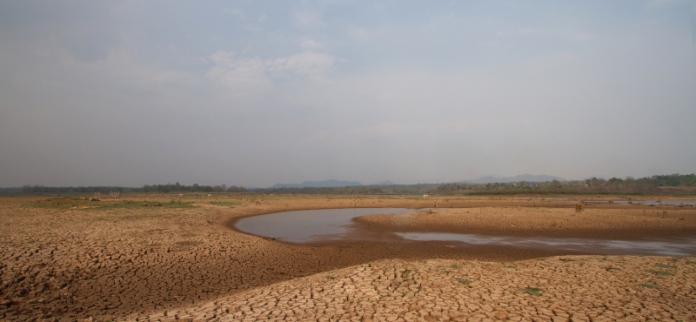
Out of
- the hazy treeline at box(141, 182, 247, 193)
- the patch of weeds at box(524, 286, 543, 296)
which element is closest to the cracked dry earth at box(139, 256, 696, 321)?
the patch of weeds at box(524, 286, 543, 296)

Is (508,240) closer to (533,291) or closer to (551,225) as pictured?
(551,225)

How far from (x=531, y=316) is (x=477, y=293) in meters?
1.26

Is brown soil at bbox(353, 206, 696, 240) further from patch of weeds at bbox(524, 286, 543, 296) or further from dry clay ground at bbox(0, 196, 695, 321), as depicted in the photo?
patch of weeds at bbox(524, 286, 543, 296)

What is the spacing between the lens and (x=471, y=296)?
21.0ft

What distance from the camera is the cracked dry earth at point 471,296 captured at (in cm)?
554

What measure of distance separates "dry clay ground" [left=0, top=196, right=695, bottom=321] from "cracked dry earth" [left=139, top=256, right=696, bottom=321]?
5cm

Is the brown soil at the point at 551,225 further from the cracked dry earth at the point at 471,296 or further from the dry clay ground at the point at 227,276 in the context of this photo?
the cracked dry earth at the point at 471,296

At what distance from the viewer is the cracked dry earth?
554 centimetres

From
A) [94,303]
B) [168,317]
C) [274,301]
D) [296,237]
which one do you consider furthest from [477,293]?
[296,237]

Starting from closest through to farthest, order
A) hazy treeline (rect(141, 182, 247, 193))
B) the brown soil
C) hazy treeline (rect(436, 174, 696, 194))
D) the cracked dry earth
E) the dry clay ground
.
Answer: the cracked dry earth < the dry clay ground < the brown soil < hazy treeline (rect(436, 174, 696, 194)) < hazy treeline (rect(141, 182, 247, 193))

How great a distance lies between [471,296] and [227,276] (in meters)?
7.69

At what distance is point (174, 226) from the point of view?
18219 millimetres

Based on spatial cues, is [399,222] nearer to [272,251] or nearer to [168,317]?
[272,251]

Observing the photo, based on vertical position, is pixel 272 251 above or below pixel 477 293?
below
